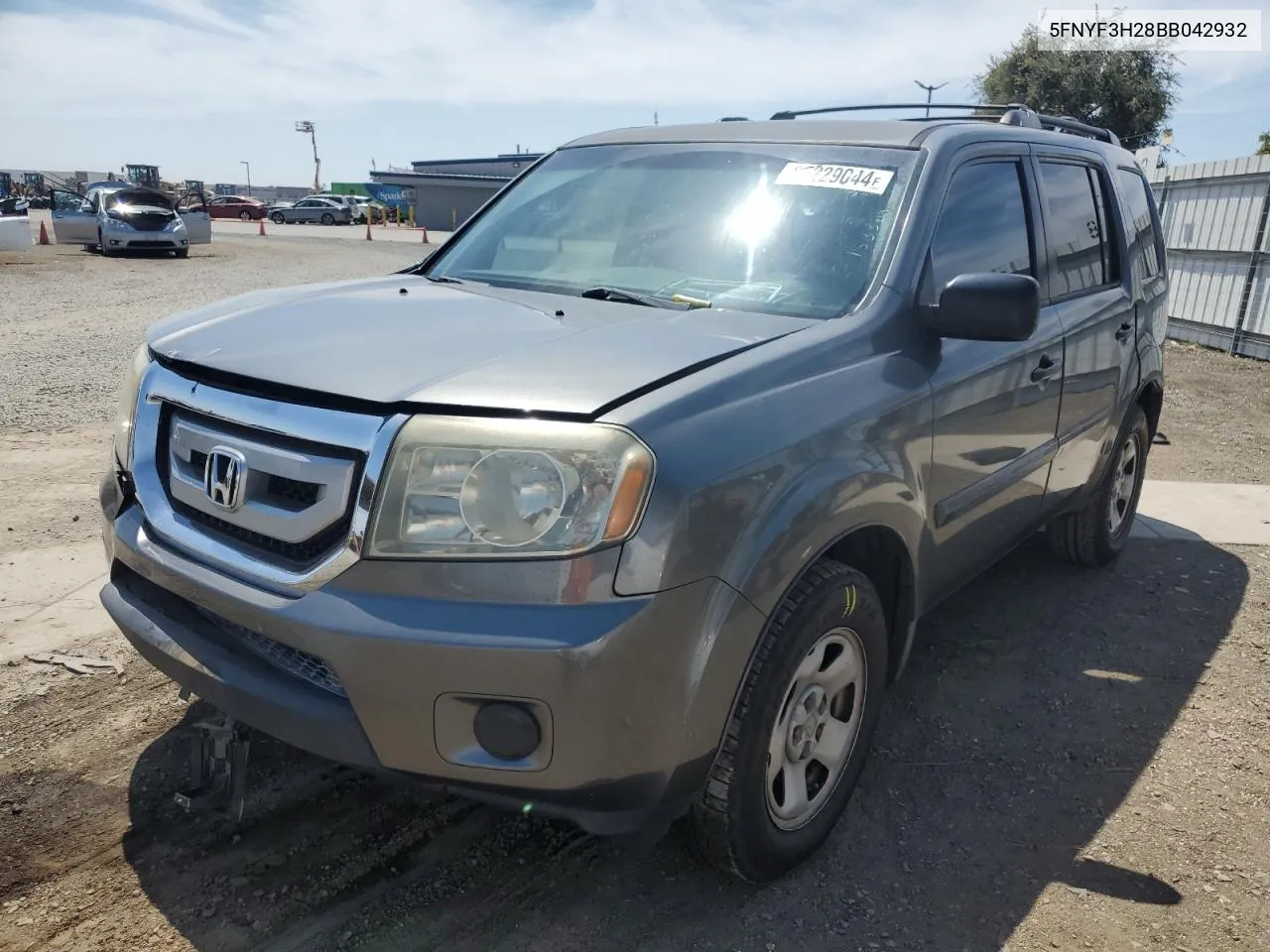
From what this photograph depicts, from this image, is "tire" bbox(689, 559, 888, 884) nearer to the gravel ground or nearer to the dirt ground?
the dirt ground

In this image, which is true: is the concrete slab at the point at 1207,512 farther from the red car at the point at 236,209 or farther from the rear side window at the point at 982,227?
the red car at the point at 236,209

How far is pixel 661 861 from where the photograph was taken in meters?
2.65

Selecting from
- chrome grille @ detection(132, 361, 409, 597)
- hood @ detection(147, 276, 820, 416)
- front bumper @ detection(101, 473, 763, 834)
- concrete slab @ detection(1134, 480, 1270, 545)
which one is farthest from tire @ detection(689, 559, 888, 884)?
concrete slab @ detection(1134, 480, 1270, 545)

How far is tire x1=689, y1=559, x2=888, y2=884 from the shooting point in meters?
2.24

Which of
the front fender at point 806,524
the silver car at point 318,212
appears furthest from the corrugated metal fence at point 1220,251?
the silver car at point 318,212

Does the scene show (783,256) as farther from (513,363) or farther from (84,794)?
(84,794)

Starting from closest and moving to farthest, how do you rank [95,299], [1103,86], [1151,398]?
[1151,398] → [95,299] → [1103,86]

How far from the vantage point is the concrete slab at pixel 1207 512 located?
18.6 feet

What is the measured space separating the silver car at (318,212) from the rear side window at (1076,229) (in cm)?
5218

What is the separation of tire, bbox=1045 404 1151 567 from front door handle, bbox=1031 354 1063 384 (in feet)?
3.75

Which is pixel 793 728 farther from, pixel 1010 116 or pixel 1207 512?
pixel 1207 512

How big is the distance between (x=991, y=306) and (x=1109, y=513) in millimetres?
2636

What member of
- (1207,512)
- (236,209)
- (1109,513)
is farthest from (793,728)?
(236,209)

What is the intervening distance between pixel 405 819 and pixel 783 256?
1.93 metres
